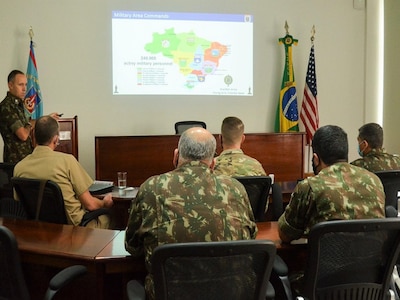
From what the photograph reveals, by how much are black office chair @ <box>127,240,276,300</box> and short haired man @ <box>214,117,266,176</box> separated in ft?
4.50

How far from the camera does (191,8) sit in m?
6.01

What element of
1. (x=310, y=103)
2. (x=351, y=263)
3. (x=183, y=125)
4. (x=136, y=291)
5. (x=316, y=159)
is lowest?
(x=136, y=291)

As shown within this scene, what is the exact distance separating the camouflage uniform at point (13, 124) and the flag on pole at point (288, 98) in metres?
3.35

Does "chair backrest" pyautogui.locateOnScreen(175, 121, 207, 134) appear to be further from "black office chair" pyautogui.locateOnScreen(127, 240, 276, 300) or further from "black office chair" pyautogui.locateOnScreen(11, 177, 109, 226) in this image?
"black office chair" pyautogui.locateOnScreen(127, 240, 276, 300)

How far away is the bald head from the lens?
188cm

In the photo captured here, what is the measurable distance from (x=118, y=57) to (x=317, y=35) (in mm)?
2877

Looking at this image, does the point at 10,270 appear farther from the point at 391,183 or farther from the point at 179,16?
the point at 179,16

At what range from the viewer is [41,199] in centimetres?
262

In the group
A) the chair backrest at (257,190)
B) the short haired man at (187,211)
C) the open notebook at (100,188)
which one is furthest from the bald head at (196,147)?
the open notebook at (100,188)

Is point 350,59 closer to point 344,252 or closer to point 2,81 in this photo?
point 2,81

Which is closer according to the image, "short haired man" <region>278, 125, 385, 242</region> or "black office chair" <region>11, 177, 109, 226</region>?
"short haired man" <region>278, 125, 385, 242</region>

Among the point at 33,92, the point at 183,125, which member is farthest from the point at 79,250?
the point at 33,92

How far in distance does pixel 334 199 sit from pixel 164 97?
Result: 14.5 ft

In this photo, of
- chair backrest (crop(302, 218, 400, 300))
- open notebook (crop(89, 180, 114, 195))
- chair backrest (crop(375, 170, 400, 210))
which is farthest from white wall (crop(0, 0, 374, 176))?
chair backrest (crop(302, 218, 400, 300))
